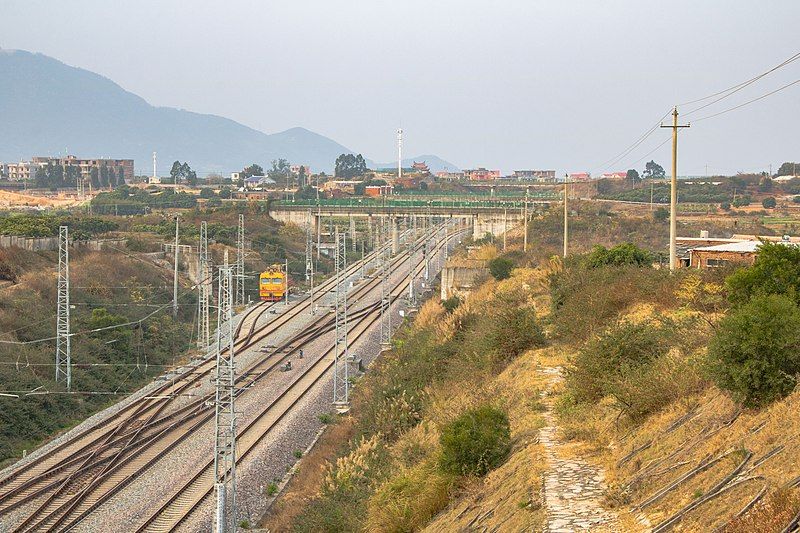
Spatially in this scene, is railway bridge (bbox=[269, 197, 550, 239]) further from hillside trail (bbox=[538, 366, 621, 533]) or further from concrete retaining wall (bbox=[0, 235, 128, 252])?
hillside trail (bbox=[538, 366, 621, 533])

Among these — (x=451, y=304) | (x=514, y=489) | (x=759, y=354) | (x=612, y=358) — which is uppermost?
(x=759, y=354)

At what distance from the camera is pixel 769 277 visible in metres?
18.4

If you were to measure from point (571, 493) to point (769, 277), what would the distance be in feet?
24.9

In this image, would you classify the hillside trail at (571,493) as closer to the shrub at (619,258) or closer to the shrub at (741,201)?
the shrub at (619,258)

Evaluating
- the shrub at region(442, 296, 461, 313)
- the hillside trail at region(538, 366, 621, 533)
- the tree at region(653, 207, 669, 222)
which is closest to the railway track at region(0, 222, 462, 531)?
the shrub at region(442, 296, 461, 313)

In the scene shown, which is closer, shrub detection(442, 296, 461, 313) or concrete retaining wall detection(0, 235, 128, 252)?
shrub detection(442, 296, 461, 313)

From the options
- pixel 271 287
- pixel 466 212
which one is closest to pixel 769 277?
pixel 271 287

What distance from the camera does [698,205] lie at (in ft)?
352

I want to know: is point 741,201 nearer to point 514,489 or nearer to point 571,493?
point 514,489

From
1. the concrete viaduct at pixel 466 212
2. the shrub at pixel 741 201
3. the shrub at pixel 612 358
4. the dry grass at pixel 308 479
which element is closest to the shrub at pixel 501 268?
the dry grass at pixel 308 479

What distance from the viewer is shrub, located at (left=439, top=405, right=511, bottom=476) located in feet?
55.4

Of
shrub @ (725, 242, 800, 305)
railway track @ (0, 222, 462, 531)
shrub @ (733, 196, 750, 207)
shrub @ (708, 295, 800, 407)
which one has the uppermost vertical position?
shrub @ (733, 196, 750, 207)

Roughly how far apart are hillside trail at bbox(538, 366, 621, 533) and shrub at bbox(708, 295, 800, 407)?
2346mm

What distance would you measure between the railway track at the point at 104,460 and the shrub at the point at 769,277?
17364mm
